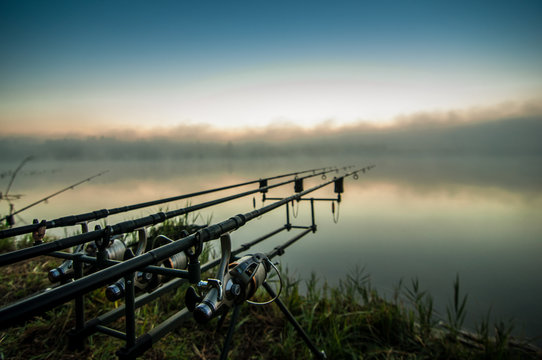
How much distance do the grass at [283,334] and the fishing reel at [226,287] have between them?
2.12 meters

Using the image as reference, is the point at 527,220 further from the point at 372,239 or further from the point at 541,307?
the point at 541,307

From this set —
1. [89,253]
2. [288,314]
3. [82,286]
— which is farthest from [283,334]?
[82,286]

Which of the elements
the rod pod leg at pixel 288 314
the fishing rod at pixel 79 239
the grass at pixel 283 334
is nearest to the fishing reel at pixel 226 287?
the rod pod leg at pixel 288 314

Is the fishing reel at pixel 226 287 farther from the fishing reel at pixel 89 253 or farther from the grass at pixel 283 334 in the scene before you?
the grass at pixel 283 334

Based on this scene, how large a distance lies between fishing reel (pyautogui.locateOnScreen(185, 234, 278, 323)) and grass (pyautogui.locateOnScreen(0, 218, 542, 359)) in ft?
6.96

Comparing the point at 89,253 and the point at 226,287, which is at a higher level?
the point at 226,287

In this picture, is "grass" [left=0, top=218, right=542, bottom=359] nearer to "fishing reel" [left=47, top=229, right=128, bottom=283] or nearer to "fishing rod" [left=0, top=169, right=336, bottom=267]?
"fishing reel" [left=47, top=229, right=128, bottom=283]

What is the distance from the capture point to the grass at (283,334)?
10.6 ft

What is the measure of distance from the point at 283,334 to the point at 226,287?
2650 mm

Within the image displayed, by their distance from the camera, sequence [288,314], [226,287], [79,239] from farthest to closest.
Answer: [288,314] → [79,239] → [226,287]

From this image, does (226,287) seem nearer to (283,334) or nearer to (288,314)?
(288,314)

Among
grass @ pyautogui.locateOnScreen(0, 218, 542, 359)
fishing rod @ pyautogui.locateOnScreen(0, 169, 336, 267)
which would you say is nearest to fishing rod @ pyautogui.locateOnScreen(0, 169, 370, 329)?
fishing rod @ pyautogui.locateOnScreen(0, 169, 336, 267)

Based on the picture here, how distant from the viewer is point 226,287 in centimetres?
154

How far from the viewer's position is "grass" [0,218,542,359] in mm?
3217
